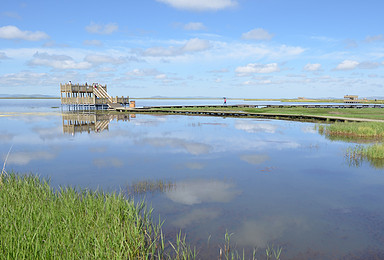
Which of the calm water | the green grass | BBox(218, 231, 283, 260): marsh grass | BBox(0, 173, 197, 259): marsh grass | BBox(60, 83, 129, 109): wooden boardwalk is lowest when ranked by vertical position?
BBox(218, 231, 283, 260): marsh grass

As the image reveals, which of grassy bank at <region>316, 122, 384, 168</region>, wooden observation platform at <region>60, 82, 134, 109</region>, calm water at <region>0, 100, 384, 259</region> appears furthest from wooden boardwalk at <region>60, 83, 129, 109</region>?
grassy bank at <region>316, 122, 384, 168</region>

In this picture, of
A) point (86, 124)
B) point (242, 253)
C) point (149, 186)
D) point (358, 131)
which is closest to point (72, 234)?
point (242, 253)

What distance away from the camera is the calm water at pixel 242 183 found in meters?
7.50

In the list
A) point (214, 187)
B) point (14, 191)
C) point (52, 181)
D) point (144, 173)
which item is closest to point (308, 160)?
point (214, 187)

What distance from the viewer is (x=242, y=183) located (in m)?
12.0

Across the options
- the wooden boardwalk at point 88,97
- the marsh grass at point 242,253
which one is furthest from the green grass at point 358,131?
the wooden boardwalk at point 88,97

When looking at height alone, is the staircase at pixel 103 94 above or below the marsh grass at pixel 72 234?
above

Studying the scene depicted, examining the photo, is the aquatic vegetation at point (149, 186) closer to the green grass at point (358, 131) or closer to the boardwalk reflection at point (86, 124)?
the boardwalk reflection at point (86, 124)

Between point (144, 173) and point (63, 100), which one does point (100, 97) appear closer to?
point (63, 100)

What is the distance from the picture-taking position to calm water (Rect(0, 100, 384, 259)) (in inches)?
295

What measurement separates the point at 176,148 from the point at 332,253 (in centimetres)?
1387

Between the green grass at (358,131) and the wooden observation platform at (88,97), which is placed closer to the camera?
the green grass at (358,131)

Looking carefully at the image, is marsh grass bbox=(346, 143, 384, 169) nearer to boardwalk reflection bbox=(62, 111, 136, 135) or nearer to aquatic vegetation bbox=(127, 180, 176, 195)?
aquatic vegetation bbox=(127, 180, 176, 195)

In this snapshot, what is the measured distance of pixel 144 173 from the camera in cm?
1341
